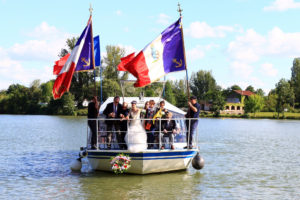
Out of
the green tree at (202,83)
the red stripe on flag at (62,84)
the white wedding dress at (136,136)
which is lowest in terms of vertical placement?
the white wedding dress at (136,136)

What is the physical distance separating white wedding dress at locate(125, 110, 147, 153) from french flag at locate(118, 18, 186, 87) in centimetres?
138

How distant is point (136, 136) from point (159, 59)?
10.8ft

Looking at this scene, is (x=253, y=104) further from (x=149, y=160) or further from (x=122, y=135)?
(x=149, y=160)

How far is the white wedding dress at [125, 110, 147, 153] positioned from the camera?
620 inches

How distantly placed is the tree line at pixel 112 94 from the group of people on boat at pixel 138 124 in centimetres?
3848

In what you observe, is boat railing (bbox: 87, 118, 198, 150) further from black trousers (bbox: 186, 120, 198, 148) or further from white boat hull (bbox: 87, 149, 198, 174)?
white boat hull (bbox: 87, 149, 198, 174)

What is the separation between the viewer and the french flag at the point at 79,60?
1644 centimetres

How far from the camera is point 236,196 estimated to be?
46.9 feet

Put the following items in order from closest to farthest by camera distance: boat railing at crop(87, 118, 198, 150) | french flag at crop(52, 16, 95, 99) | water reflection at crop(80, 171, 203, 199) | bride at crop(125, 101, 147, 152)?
water reflection at crop(80, 171, 203, 199)
bride at crop(125, 101, 147, 152)
boat railing at crop(87, 118, 198, 150)
french flag at crop(52, 16, 95, 99)

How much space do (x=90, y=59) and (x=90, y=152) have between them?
401cm

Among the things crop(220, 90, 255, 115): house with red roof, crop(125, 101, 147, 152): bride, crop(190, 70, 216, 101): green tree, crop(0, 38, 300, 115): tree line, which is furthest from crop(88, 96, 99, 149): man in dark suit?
crop(190, 70, 216, 101): green tree

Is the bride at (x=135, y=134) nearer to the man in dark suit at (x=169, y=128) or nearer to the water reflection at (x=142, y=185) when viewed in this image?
the man in dark suit at (x=169, y=128)

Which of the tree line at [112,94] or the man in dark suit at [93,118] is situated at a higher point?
the tree line at [112,94]

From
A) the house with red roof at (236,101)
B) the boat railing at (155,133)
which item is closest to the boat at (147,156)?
the boat railing at (155,133)
